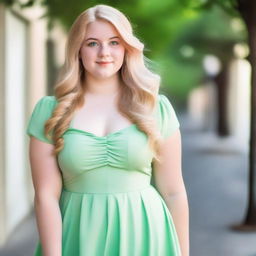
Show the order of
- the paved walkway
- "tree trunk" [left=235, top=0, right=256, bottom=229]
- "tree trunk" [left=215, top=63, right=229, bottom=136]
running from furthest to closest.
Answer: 1. "tree trunk" [left=215, top=63, right=229, bottom=136]
2. "tree trunk" [left=235, top=0, right=256, bottom=229]
3. the paved walkway

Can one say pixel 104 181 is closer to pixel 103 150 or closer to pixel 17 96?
pixel 103 150

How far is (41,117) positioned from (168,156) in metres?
0.55

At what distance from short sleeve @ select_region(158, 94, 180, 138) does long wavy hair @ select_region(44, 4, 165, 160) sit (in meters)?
0.05

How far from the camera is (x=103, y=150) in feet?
9.27

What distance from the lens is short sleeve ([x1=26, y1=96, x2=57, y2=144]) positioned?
2.87 metres

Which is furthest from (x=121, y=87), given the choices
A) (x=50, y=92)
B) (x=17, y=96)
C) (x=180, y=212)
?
(x=50, y=92)

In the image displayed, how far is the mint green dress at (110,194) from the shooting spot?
284cm

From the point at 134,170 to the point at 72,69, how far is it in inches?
19.1

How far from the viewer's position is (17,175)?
9898 millimetres

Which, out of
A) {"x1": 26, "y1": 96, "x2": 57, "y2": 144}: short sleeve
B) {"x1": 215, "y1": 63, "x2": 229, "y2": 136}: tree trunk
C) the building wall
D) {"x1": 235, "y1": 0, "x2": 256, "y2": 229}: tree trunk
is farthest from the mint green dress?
{"x1": 215, "y1": 63, "x2": 229, "y2": 136}: tree trunk

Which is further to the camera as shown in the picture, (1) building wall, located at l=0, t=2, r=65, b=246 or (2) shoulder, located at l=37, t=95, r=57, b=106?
(1) building wall, located at l=0, t=2, r=65, b=246

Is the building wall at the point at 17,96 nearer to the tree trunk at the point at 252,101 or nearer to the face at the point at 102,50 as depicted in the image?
the tree trunk at the point at 252,101

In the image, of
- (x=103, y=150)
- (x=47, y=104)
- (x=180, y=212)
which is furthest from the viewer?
(x=180, y=212)

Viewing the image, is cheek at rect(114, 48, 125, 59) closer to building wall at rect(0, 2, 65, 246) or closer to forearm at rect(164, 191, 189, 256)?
forearm at rect(164, 191, 189, 256)
